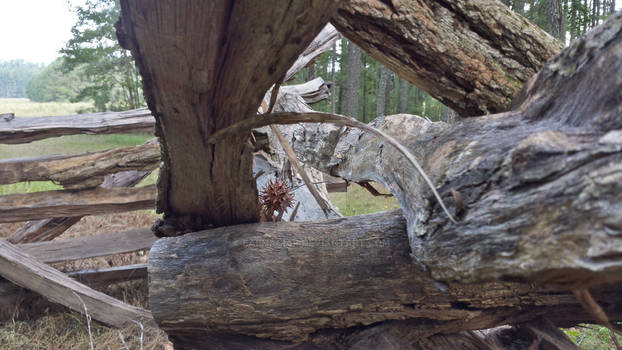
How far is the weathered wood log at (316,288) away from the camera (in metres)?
1.16

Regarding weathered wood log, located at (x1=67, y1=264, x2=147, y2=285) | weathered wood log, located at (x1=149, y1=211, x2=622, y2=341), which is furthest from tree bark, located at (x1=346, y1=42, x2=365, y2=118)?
weathered wood log, located at (x1=149, y1=211, x2=622, y2=341)

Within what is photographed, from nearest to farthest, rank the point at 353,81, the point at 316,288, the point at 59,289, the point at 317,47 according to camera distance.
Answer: the point at 316,288, the point at 59,289, the point at 317,47, the point at 353,81

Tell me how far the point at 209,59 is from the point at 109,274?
2.96 meters

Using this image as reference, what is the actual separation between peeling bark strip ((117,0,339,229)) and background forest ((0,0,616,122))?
5.93 meters

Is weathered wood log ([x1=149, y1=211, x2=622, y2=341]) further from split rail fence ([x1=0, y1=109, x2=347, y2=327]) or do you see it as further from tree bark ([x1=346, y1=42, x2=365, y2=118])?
tree bark ([x1=346, y1=42, x2=365, y2=118])

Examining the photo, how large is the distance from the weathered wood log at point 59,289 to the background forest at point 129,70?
5255mm

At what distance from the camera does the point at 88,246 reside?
3033 millimetres

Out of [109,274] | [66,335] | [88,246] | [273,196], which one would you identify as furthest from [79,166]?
[273,196]

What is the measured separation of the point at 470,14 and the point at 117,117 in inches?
99.9

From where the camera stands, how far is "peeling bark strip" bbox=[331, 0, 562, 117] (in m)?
1.35

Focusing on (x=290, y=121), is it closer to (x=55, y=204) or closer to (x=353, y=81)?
(x=55, y=204)

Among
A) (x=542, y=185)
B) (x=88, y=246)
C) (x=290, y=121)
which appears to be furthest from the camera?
(x=88, y=246)

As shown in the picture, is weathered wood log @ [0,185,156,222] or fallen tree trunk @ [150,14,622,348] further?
weathered wood log @ [0,185,156,222]

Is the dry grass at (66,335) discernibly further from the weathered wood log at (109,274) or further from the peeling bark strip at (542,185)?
the peeling bark strip at (542,185)
